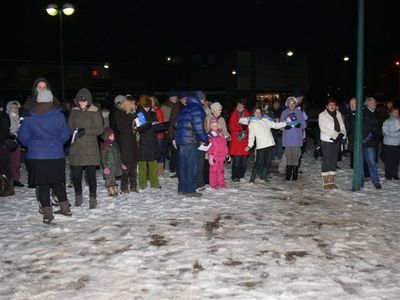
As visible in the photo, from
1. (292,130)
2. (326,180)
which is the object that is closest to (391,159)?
(326,180)

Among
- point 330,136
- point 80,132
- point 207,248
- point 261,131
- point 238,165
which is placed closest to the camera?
point 207,248

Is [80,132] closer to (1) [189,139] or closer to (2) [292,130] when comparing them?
(1) [189,139]

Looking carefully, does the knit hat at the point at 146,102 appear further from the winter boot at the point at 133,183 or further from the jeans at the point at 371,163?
the jeans at the point at 371,163

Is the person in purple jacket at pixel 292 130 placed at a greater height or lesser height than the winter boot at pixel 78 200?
greater

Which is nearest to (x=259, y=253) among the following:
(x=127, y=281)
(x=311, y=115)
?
(x=127, y=281)

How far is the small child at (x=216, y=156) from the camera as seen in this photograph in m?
11.0

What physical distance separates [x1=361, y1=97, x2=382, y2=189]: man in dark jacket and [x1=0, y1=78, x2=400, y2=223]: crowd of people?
0.07 ft

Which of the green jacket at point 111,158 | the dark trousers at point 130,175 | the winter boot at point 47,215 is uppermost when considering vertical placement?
the green jacket at point 111,158

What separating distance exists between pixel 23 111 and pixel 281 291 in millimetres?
5902

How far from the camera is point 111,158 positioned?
10.1 meters

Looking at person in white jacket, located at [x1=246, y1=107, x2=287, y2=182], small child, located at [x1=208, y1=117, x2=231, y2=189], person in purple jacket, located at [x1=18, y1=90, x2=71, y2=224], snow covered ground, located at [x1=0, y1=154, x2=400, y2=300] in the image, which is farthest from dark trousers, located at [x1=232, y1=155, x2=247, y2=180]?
person in purple jacket, located at [x1=18, y1=90, x2=71, y2=224]

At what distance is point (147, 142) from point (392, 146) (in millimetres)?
6259

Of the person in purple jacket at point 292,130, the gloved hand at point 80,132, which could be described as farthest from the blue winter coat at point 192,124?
the person in purple jacket at point 292,130

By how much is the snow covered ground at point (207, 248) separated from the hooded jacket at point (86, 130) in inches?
36.2
